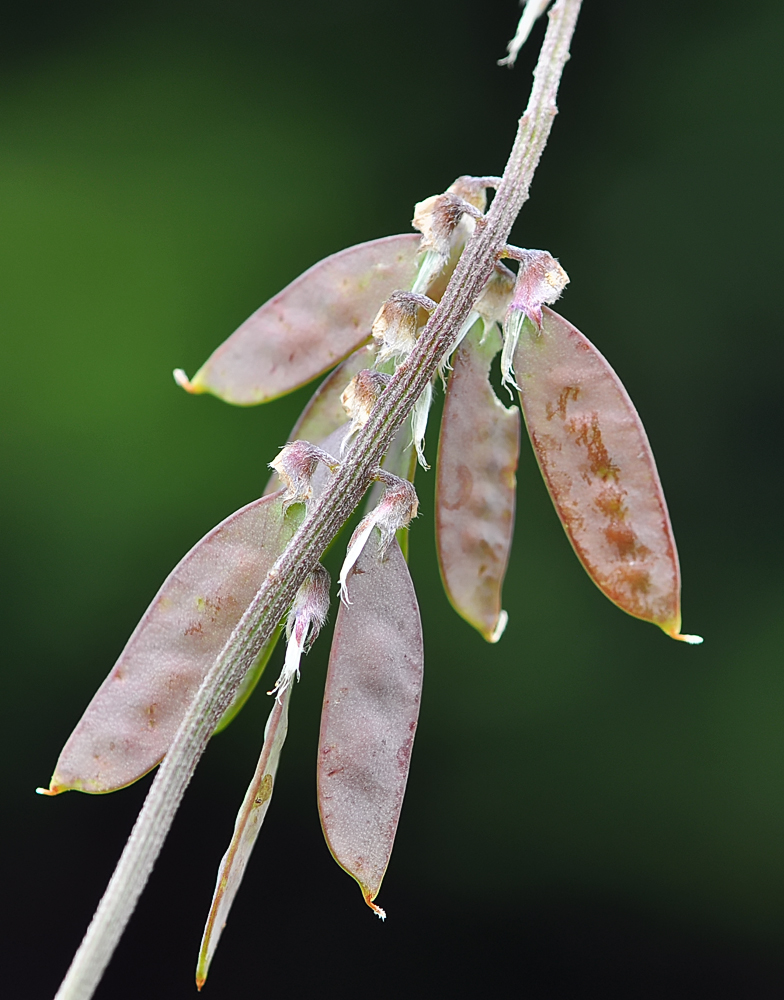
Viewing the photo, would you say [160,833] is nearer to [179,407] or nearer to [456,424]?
[456,424]

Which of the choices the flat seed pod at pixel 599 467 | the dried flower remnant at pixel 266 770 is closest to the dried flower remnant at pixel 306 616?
the dried flower remnant at pixel 266 770

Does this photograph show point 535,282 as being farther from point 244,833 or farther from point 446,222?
point 244,833

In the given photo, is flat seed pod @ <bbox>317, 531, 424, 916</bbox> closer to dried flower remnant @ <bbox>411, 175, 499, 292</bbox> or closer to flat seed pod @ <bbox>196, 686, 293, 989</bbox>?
flat seed pod @ <bbox>196, 686, 293, 989</bbox>

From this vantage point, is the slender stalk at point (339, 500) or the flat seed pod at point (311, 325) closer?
the slender stalk at point (339, 500)

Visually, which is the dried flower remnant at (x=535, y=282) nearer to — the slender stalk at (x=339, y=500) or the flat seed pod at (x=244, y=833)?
the slender stalk at (x=339, y=500)

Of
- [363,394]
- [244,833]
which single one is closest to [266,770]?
[244,833]

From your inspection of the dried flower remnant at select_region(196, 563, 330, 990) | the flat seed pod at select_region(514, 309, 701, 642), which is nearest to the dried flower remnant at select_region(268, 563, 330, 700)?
the dried flower remnant at select_region(196, 563, 330, 990)

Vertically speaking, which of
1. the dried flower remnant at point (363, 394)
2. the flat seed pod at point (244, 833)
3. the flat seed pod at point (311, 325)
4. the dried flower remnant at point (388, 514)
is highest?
the flat seed pod at point (311, 325)
